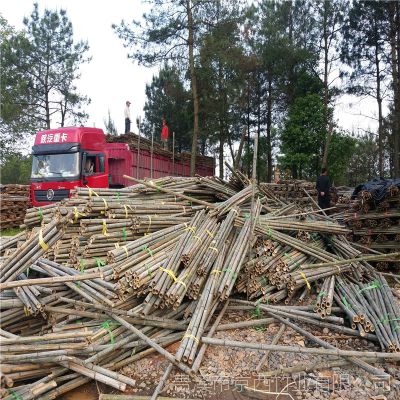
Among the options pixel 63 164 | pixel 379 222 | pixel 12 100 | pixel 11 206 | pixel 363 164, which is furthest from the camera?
pixel 363 164

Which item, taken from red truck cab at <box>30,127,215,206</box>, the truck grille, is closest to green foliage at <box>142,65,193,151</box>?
red truck cab at <box>30,127,215,206</box>

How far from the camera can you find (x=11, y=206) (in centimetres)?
1523

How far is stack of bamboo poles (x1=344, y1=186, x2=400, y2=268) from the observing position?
26.3ft

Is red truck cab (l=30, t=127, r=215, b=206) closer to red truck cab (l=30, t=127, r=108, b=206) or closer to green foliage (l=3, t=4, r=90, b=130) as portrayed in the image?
red truck cab (l=30, t=127, r=108, b=206)

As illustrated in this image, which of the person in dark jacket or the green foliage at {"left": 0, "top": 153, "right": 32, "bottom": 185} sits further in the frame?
the green foliage at {"left": 0, "top": 153, "right": 32, "bottom": 185}

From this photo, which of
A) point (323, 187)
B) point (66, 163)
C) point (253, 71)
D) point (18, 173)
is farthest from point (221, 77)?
point (18, 173)

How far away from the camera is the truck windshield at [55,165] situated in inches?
460

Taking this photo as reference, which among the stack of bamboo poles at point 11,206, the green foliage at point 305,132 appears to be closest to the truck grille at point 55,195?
the stack of bamboo poles at point 11,206

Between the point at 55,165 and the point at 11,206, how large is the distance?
4727mm

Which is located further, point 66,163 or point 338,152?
point 338,152

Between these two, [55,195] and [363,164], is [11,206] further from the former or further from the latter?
[363,164]

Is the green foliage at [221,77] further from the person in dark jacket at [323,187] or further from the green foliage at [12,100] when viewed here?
the green foliage at [12,100]

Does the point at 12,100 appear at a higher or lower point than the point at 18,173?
higher

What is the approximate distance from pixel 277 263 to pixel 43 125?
22.6 metres
